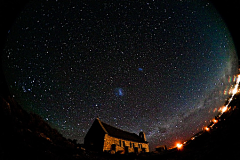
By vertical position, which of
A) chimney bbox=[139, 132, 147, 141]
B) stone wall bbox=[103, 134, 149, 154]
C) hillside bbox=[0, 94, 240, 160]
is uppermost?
chimney bbox=[139, 132, 147, 141]

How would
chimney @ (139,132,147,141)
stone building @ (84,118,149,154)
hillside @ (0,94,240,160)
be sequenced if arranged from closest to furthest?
hillside @ (0,94,240,160), stone building @ (84,118,149,154), chimney @ (139,132,147,141)

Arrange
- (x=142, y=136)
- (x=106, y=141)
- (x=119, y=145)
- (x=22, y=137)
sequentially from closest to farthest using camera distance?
(x=22, y=137), (x=106, y=141), (x=119, y=145), (x=142, y=136)

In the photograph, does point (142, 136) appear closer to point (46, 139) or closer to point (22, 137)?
point (46, 139)

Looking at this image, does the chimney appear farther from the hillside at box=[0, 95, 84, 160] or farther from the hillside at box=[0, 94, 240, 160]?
the hillside at box=[0, 95, 84, 160]

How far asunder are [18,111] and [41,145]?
198cm

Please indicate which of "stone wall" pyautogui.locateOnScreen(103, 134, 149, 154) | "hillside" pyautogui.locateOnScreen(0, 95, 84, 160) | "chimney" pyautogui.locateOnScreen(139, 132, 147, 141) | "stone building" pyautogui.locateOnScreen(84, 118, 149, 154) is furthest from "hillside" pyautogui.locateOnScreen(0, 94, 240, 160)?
"chimney" pyautogui.locateOnScreen(139, 132, 147, 141)

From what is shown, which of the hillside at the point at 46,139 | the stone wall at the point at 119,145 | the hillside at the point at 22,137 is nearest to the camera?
the hillside at the point at 46,139

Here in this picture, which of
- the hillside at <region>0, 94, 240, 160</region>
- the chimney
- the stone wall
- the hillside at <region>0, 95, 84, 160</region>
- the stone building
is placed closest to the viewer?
the hillside at <region>0, 94, 240, 160</region>

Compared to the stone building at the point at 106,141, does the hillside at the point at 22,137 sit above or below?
below

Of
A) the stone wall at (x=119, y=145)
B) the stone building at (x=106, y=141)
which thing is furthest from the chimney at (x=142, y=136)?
the stone building at (x=106, y=141)

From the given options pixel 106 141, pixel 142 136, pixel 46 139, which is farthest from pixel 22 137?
pixel 142 136

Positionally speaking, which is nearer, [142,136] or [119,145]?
[119,145]

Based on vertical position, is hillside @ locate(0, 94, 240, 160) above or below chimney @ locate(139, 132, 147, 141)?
below

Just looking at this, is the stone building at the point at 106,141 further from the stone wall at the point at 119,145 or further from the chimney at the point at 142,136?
the chimney at the point at 142,136
